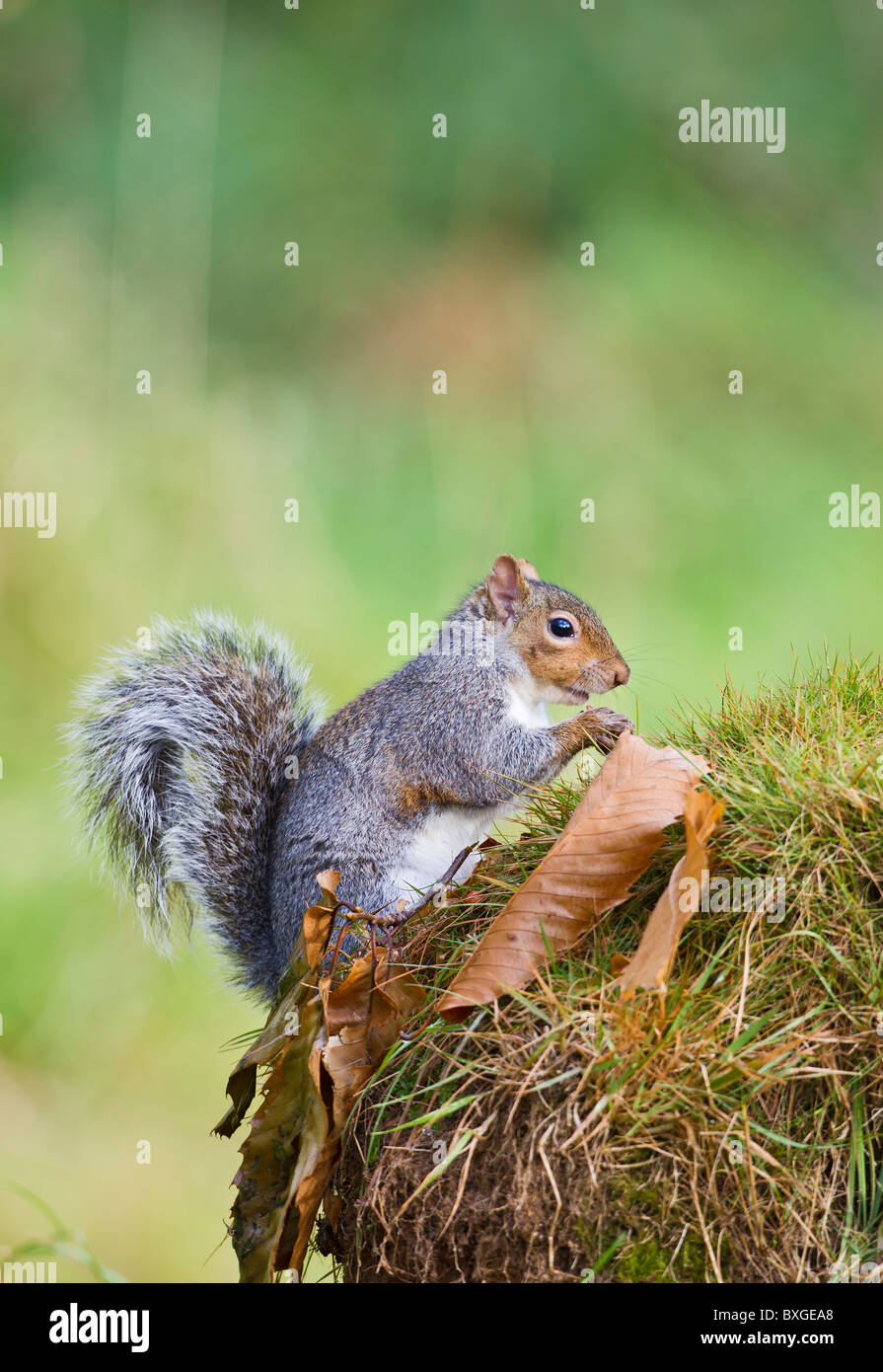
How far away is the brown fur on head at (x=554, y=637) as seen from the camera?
1882 mm

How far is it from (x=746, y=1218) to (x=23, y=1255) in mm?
573

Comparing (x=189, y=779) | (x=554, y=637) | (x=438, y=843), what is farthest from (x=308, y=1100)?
(x=554, y=637)

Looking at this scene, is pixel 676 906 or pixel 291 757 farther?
pixel 291 757

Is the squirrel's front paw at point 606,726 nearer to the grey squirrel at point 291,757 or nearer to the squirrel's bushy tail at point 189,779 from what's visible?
the grey squirrel at point 291,757

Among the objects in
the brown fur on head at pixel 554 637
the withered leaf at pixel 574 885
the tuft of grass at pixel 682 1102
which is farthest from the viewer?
the brown fur on head at pixel 554 637

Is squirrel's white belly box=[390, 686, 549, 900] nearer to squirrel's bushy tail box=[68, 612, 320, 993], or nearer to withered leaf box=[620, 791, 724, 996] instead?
squirrel's bushy tail box=[68, 612, 320, 993]

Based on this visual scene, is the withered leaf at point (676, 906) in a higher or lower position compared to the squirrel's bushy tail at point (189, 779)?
lower

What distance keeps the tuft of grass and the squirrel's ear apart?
0.84 meters

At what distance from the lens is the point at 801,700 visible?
133cm

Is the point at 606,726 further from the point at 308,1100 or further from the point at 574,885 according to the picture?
the point at 308,1100

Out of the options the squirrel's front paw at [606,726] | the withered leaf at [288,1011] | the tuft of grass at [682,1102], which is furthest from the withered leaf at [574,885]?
the squirrel's front paw at [606,726]

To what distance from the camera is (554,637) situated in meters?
1.89

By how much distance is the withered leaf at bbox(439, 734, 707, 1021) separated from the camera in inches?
42.6

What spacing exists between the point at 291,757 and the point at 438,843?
0.98ft
